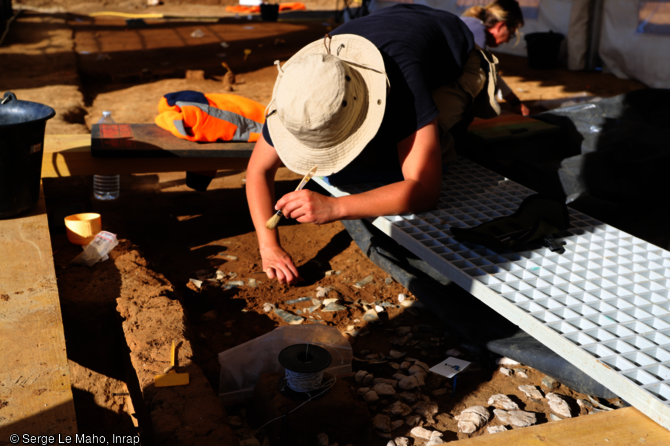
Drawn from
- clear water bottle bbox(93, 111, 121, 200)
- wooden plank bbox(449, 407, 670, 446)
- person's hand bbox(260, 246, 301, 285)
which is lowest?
clear water bottle bbox(93, 111, 121, 200)

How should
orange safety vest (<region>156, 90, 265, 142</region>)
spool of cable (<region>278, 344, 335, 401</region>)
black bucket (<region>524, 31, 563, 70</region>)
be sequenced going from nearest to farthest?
spool of cable (<region>278, 344, 335, 401</region>) → orange safety vest (<region>156, 90, 265, 142</region>) → black bucket (<region>524, 31, 563, 70</region>)

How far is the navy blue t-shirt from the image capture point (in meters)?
2.34

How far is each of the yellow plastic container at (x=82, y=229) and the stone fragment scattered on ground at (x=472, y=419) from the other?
211cm

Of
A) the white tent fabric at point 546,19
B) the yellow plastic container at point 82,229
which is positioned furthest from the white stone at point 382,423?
the white tent fabric at point 546,19

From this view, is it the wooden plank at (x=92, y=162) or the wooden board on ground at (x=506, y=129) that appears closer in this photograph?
the wooden plank at (x=92, y=162)

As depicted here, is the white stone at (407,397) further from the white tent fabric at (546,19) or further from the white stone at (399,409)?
the white tent fabric at (546,19)

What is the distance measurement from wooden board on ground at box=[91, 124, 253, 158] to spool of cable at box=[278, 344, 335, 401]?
6.21ft

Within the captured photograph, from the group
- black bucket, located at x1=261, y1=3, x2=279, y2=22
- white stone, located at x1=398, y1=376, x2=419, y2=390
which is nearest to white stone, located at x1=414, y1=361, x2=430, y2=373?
white stone, located at x1=398, y1=376, x2=419, y2=390

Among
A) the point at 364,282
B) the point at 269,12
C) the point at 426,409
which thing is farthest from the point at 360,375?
the point at 269,12

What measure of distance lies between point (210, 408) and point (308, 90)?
3.82 feet

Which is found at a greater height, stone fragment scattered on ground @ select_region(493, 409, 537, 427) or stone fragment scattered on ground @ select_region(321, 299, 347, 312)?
stone fragment scattered on ground @ select_region(493, 409, 537, 427)

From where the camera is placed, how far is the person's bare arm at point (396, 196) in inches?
90.8

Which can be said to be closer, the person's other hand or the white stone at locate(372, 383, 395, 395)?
the white stone at locate(372, 383, 395, 395)

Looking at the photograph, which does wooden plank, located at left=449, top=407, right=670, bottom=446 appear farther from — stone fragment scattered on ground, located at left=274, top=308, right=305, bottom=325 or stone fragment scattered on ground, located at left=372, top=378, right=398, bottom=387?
stone fragment scattered on ground, located at left=274, top=308, right=305, bottom=325
